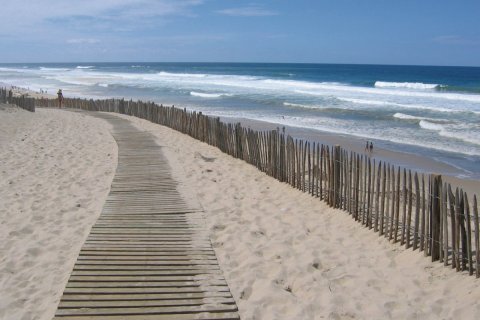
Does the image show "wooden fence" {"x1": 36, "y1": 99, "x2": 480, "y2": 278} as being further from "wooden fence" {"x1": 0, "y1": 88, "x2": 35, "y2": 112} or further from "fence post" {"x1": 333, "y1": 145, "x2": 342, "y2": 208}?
"wooden fence" {"x1": 0, "y1": 88, "x2": 35, "y2": 112}

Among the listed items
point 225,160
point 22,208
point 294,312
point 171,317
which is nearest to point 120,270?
point 171,317

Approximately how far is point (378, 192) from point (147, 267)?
318cm

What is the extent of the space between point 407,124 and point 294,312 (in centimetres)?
1843

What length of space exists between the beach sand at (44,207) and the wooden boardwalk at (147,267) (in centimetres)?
21

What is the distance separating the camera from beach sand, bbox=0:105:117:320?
→ 4531 mm

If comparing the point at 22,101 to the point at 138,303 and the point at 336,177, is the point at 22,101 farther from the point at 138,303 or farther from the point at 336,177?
the point at 138,303

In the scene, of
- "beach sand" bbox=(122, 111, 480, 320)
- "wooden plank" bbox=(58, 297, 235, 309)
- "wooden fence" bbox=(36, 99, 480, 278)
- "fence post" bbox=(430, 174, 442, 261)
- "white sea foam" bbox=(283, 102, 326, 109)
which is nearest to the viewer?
"wooden plank" bbox=(58, 297, 235, 309)

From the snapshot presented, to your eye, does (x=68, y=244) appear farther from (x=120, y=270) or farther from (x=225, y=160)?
(x=225, y=160)

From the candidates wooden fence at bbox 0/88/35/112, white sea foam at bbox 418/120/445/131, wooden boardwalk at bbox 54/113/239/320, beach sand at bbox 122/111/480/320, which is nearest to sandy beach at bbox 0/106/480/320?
beach sand at bbox 122/111/480/320

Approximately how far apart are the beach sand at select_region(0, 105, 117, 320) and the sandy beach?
17 mm

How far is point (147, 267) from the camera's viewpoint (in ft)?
16.1

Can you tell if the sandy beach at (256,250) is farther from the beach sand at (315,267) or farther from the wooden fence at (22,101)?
the wooden fence at (22,101)

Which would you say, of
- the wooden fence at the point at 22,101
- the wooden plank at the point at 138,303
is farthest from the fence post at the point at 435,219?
the wooden fence at the point at 22,101

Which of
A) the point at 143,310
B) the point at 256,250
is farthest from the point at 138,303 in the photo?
the point at 256,250
